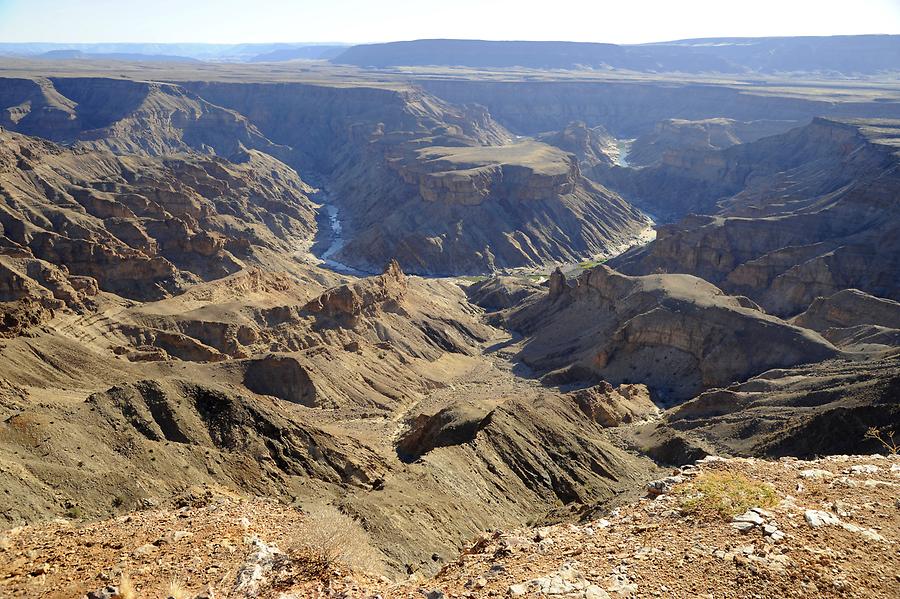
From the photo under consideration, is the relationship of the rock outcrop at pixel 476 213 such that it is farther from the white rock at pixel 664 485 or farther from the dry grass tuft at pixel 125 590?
the dry grass tuft at pixel 125 590

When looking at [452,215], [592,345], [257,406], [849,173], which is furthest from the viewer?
[452,215]

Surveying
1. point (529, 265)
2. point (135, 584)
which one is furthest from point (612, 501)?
point (529, 265)

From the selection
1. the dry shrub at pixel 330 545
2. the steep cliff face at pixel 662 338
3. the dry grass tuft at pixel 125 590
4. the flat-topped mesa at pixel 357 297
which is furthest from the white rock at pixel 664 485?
the flat-topped mesa at pixel 357 297

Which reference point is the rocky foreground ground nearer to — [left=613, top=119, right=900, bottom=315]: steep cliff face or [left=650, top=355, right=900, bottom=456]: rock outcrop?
[left=650, top=355, right=900, bottom=456]: rock outcrop

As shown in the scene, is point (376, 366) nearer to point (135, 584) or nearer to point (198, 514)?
point (198, 514)

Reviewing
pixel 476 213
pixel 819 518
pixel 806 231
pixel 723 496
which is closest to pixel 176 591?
pixel 723 496

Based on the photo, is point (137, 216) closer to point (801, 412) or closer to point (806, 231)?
point (801, 412)
